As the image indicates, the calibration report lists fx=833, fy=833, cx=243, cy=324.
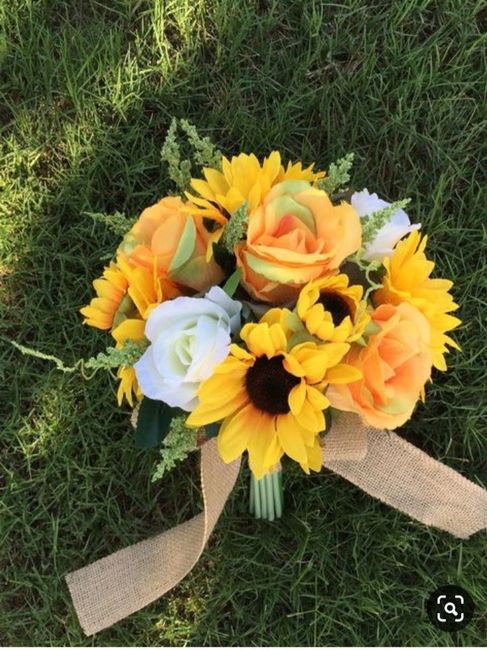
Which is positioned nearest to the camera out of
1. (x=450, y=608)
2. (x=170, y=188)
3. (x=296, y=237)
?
(x=296, y=237)

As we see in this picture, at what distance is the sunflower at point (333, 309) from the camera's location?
87 centimetres

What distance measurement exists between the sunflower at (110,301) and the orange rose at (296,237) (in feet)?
0.48

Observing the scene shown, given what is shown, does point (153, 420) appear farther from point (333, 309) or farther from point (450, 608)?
point (450, 608)

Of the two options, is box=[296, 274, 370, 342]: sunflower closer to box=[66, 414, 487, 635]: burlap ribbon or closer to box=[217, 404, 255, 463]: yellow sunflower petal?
box=[217, 404, 255, 463]: yellow sunflower petal

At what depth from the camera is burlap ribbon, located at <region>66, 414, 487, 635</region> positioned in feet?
4.14

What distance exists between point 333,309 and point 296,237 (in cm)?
10

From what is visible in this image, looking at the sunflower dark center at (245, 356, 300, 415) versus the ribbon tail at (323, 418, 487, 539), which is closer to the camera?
the sunflower dark center at (245, 356, 300, 415)

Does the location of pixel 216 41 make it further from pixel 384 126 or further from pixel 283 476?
pixel 283 476

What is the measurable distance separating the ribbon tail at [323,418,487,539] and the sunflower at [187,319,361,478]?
0.32m

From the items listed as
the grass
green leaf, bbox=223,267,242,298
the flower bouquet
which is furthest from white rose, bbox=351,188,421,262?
the grass

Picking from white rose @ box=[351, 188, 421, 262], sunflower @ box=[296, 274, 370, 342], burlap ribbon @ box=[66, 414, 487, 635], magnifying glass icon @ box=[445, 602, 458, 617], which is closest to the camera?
sunflower @ box=[296, 274, 370, 342]

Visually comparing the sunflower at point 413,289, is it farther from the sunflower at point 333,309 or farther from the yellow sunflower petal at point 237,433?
A: the yellow sunflower petal at point 237,433

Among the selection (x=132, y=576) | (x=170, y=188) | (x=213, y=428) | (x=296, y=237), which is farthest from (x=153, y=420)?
(x=170, y=188)

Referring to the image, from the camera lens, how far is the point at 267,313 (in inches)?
35.3
